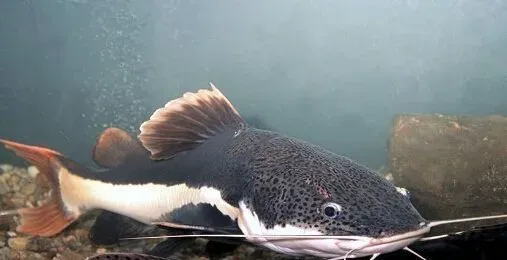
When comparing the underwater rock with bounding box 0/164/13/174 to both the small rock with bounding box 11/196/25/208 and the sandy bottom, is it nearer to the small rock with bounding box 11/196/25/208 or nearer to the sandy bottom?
the small rock with bounding box 11/196/25/208

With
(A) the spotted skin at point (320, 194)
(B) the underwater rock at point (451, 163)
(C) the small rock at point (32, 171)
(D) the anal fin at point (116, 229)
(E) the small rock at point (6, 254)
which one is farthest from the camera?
(C) the small rock at point (32, 171)

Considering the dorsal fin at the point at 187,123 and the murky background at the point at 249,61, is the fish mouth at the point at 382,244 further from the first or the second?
the murky background at the point at 249,61

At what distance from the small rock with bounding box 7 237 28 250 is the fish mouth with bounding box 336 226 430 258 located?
7.71ft

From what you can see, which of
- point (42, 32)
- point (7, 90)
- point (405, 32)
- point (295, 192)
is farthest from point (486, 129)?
point (7, 90)

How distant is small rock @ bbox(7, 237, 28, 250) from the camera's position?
2.98m

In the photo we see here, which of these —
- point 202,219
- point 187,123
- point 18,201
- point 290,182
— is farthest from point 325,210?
point 18,201

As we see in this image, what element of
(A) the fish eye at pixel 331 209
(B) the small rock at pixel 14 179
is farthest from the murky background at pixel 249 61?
(A) the fish eye at pixel 331 209

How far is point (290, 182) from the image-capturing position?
1.94 meters

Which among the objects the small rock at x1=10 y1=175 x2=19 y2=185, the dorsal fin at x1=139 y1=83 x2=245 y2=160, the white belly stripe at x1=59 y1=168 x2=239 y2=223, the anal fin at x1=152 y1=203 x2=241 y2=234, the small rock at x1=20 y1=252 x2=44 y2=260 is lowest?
the small rock at x1=20 y1=252 x2=44 y2=260

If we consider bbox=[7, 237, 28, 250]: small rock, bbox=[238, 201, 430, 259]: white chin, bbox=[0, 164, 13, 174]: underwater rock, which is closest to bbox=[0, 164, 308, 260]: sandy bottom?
bbox=[7, 237, 28, 250]: small rock

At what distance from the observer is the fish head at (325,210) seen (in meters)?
1.62

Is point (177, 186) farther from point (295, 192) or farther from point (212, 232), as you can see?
point (295, 192)

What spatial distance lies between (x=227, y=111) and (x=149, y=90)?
3.54 meters

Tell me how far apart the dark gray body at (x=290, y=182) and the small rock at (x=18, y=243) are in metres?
1.15
